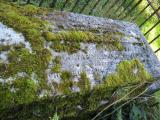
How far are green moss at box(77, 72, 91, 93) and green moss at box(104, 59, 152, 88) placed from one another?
0.60 ft

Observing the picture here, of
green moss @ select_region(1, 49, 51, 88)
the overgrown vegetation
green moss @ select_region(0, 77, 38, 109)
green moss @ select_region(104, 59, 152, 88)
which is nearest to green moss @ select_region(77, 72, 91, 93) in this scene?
the overgrown vegetation

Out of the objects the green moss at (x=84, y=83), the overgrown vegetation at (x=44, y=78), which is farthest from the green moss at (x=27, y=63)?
the green moss at (x=84, y=83)

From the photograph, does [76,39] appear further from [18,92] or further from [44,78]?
[18,92]

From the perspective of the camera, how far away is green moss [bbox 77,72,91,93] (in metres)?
2.29

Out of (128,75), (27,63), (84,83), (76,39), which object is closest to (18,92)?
(27,63)

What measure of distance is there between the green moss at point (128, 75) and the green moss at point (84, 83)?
0.60 ft

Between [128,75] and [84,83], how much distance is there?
519 mm

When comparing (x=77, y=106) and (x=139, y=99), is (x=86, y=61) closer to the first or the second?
(x=77, y=106)

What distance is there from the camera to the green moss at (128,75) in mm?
2510

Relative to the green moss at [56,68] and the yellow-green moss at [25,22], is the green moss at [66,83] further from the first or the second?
the yellow-green moss at [25,22]

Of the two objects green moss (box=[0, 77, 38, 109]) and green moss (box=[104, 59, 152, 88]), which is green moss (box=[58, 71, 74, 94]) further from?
green moss (box=[104, 59, 152, 88])

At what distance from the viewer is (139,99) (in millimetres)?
3111

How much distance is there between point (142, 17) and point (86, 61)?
181 inches

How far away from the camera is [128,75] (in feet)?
8.70
